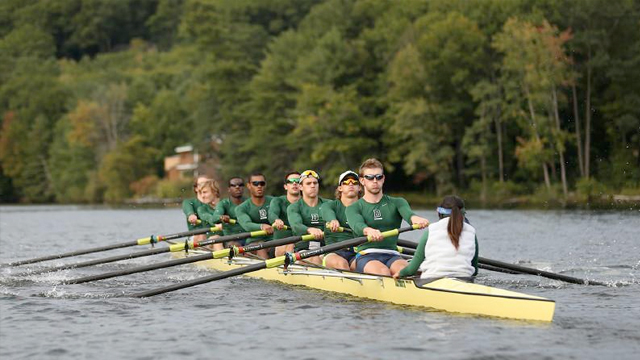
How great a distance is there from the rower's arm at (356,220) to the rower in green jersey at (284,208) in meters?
3.10

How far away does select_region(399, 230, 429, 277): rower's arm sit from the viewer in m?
12.2

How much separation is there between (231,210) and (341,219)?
16.7 feet

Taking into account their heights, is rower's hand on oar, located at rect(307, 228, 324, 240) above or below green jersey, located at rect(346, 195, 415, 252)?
below

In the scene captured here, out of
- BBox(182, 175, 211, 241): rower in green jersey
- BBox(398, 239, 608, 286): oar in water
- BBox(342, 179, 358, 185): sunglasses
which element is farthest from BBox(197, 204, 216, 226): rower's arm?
BBox(398, 239, 608, 286): oar in water

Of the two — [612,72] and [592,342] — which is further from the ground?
[612,72]

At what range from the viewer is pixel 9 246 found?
2962 cm

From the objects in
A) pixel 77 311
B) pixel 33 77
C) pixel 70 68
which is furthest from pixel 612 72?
pixel 70 68

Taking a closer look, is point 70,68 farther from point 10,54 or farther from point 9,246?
point 9,246

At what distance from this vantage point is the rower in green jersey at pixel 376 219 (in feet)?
44.7

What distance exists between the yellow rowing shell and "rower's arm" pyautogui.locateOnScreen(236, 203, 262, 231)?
203 centimetres

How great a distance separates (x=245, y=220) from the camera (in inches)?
710

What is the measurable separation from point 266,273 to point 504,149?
41.5 metres

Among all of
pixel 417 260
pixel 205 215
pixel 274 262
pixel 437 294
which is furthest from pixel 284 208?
pixel 437 294

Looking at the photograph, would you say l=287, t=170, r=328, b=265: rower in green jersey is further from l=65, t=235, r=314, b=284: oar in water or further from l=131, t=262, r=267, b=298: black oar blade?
l=131, t=262, r=267, b=298: black oar blade
